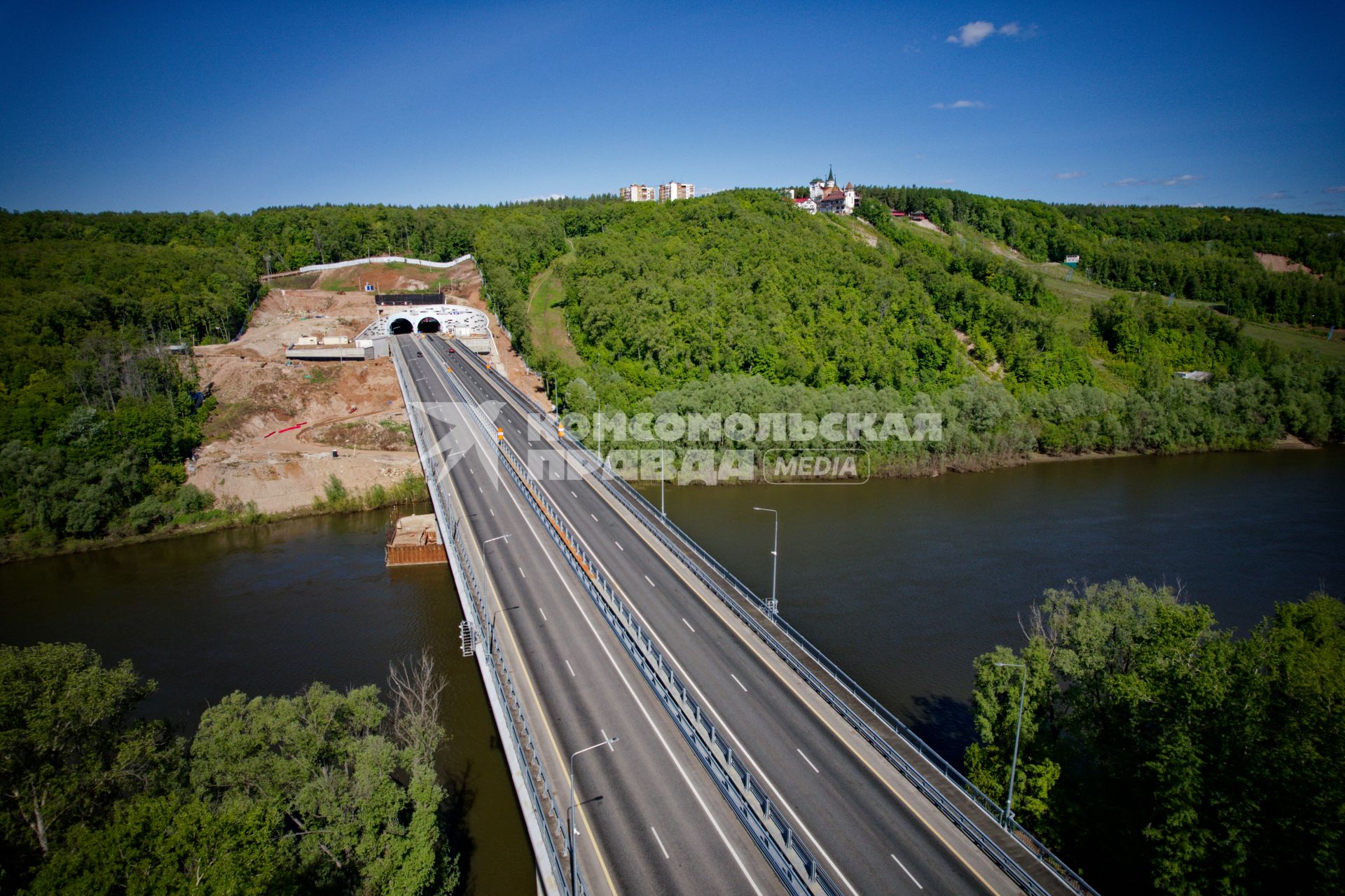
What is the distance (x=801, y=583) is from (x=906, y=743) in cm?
1951

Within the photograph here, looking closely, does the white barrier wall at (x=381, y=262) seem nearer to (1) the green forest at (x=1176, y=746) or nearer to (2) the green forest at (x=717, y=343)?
Answer: (2) the green forest at (x=717, y=343)

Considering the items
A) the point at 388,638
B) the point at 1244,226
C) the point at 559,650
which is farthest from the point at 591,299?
the point at 1244,226

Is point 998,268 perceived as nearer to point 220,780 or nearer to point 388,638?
point 388,638

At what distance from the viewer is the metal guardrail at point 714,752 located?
57.8 ft

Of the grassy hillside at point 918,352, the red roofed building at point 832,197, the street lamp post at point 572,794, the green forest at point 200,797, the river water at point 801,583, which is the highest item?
the red roofed building at point 832,197

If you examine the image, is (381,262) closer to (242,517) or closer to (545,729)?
(242,517)

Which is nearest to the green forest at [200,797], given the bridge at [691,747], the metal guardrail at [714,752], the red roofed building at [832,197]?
the bridge at [691,747]

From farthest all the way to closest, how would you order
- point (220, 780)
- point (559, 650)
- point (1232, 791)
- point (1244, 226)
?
point (1244, 226) → point (559, 650) → point (220, 780) → point (1232, 791)

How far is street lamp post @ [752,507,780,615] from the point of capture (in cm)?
3186

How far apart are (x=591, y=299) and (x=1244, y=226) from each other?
162m

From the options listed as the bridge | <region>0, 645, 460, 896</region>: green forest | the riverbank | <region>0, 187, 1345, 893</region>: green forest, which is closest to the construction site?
the riverbank

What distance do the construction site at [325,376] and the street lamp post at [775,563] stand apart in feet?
111

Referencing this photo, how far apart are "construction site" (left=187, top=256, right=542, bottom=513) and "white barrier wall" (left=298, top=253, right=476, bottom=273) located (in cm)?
35

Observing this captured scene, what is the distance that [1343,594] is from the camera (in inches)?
1596
